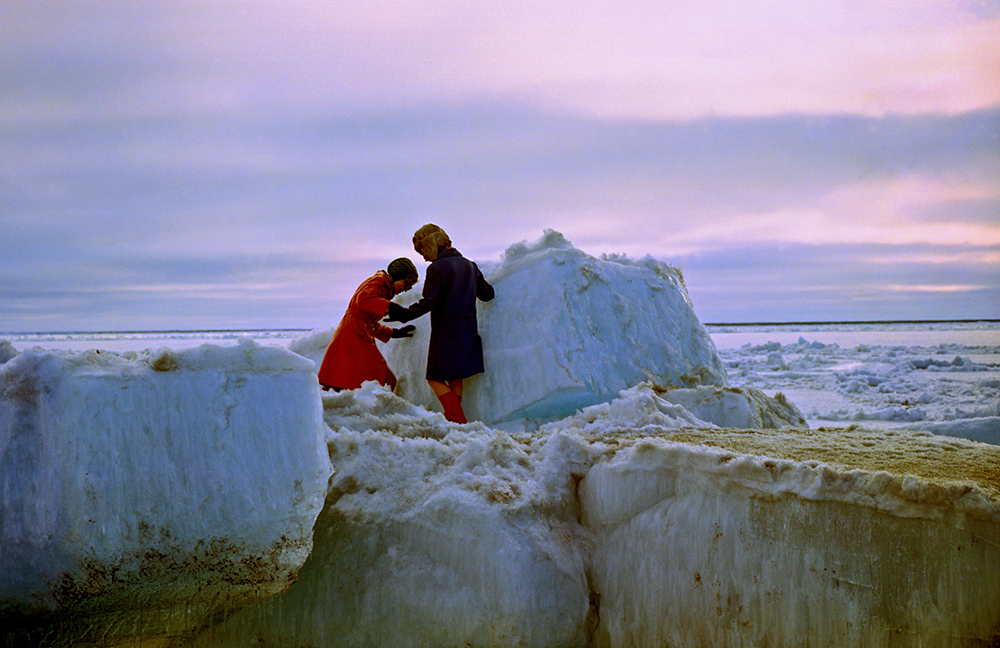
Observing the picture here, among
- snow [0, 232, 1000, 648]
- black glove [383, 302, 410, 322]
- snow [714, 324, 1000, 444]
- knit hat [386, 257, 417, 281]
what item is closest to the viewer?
snow [0, 232, 1000, 648]

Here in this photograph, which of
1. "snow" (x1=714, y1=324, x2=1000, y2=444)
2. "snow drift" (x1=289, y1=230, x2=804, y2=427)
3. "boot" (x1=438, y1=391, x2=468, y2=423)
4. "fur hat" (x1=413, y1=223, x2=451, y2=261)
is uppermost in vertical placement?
"fur hat" (x1=413, y1=223, x2=451, y2=261)

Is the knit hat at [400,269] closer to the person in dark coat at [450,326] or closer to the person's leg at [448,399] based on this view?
the person in dark coat at [450,326]

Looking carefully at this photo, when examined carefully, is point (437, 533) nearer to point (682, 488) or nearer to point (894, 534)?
point (682, 488)

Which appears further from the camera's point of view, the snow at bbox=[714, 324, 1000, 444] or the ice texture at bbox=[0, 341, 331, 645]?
the snow at bbox=[714, 324, 1000, 444]

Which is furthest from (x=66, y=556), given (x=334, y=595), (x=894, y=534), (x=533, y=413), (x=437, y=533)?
(x=533, y=413)

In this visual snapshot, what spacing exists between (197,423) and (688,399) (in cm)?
402

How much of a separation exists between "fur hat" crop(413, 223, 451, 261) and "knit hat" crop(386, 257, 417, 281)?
10.1 inches

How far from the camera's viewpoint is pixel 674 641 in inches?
110

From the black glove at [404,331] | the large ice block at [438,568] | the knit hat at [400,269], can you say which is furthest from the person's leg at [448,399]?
the large ice block at [438,568]

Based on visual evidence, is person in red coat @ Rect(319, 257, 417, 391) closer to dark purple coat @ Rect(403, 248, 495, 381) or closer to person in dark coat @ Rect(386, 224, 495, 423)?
person in dark coat @ Rect(386, 224, 495, 423)

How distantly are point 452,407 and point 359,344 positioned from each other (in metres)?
0.99

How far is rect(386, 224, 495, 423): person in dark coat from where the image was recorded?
589 centimetres

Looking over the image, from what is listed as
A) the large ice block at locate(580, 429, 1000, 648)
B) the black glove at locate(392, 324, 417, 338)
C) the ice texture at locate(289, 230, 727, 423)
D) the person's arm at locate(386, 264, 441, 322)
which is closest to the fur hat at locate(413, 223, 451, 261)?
the person's arm at locate(386, 264, 441, 322)

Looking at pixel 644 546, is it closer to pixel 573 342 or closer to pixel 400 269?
pixel 573 342
